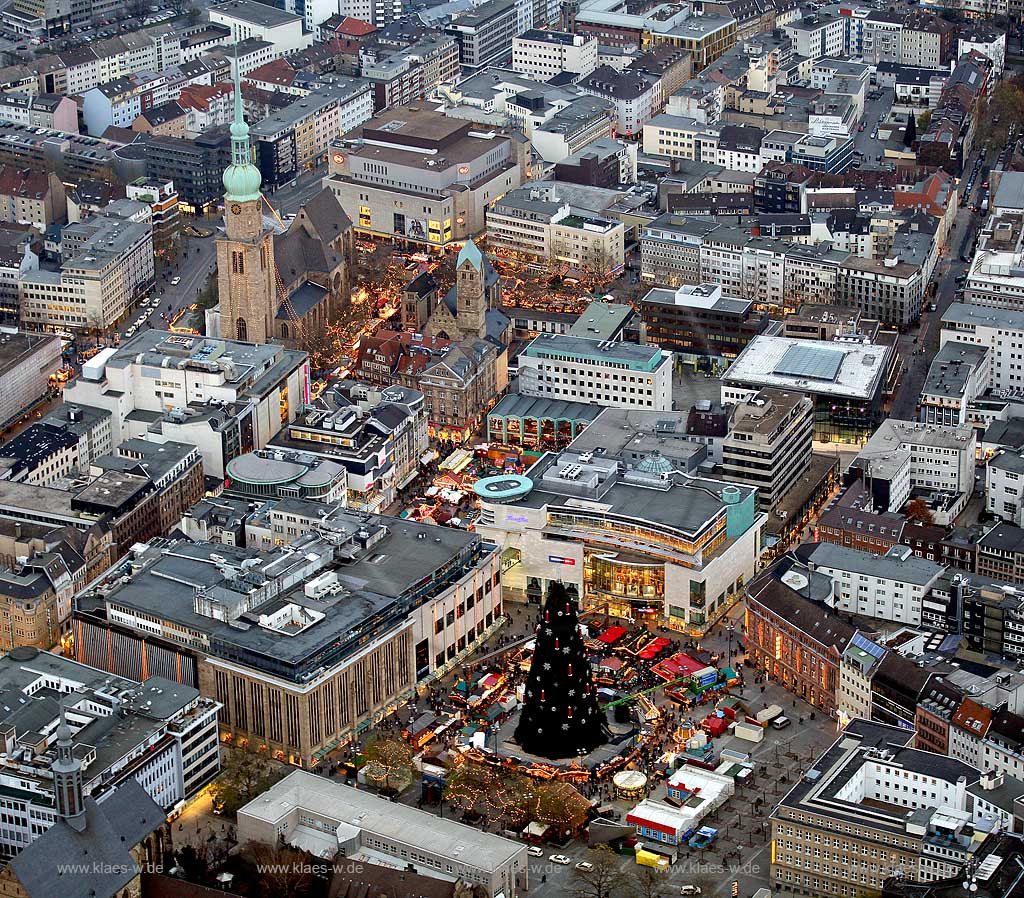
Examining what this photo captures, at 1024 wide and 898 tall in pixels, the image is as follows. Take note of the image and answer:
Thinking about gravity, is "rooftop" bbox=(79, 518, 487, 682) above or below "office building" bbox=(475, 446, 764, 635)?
above

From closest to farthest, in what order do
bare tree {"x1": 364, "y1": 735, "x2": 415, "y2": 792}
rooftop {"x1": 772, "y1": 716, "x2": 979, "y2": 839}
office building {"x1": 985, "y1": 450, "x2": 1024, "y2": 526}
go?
rooftop {"x1": 772, "y1": 716, "x2": 979, "y2": 839}
bare tree {"x1": 364, "y1": 735, "x2": 415, "y2": 792}
office building {"x1": 985, "y1": 450, "x2": 1024, "y2": 526}

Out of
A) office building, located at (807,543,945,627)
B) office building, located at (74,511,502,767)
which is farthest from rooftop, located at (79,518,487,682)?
office building, located at (807,543,945,627)

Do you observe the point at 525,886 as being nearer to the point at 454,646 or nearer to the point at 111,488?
the point at 454,646

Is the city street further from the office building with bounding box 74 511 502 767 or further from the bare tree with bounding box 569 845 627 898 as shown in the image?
the office building with bounding box 74 511 502 767

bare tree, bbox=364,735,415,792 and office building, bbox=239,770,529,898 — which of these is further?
bare tree, bbox=364,735,415,792

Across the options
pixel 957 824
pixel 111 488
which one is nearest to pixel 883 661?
pixel 957 824

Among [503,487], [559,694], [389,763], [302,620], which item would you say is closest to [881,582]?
[559,694]
